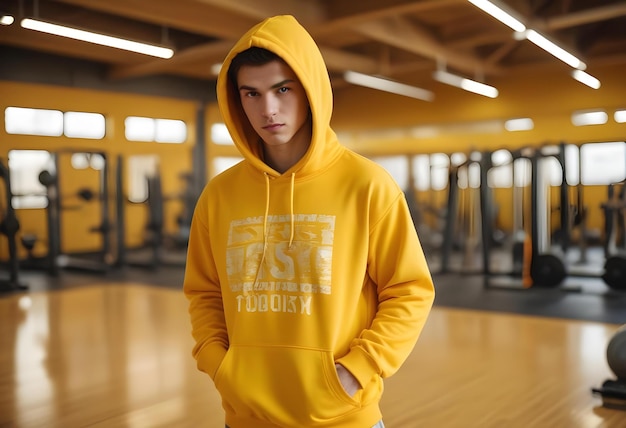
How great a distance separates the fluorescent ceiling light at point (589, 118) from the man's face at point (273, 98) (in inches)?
398

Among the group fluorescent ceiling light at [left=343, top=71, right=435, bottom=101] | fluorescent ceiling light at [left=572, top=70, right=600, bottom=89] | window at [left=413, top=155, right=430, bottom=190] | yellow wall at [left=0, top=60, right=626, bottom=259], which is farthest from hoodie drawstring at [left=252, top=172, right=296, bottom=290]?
window at [left=413, top=155, right=430, bottom=190]

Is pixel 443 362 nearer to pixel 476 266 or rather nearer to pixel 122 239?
pixel 476 266

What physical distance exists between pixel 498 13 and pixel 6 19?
149 inches

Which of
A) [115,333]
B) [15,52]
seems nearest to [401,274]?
[15,52]

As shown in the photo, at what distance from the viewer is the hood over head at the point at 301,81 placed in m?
0.98

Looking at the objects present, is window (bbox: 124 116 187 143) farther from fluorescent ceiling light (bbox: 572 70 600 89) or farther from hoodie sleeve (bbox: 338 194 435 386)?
fluorescent ceiling light (bbox: 572 70 600 89)

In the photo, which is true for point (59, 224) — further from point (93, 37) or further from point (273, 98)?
point (273, 98)

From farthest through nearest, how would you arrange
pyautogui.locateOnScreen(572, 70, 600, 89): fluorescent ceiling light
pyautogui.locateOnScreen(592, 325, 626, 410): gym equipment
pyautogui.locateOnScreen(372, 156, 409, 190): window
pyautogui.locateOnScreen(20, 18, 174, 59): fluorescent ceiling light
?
pyautogui.locateOnScreen(372, 156, 409, 190): window
pyautogui.locateOnScreen(572, 70, 600, 89): fluorescent ceiling light
pyautogui.locateOnScreen(20, 18, 174, 59): fluorescent ceiling light
pyautogui.locateOnScreen(592, 325, 626, 410): gym equipment

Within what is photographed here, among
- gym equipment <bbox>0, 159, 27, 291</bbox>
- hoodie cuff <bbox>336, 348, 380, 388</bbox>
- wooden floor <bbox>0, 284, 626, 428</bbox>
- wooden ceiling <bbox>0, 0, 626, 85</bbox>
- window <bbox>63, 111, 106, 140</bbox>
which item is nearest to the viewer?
hoodie cuff <bbox>336, 348, 380, 388</bbox>

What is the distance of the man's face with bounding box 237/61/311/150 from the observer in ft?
3.24

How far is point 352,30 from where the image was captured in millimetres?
7547

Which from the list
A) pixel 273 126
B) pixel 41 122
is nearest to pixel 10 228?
pixel 41 122

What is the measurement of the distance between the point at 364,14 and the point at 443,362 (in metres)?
3.79

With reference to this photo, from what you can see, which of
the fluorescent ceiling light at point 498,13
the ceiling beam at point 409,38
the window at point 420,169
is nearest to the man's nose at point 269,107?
the fluorescent ceiling light at point 498,13
